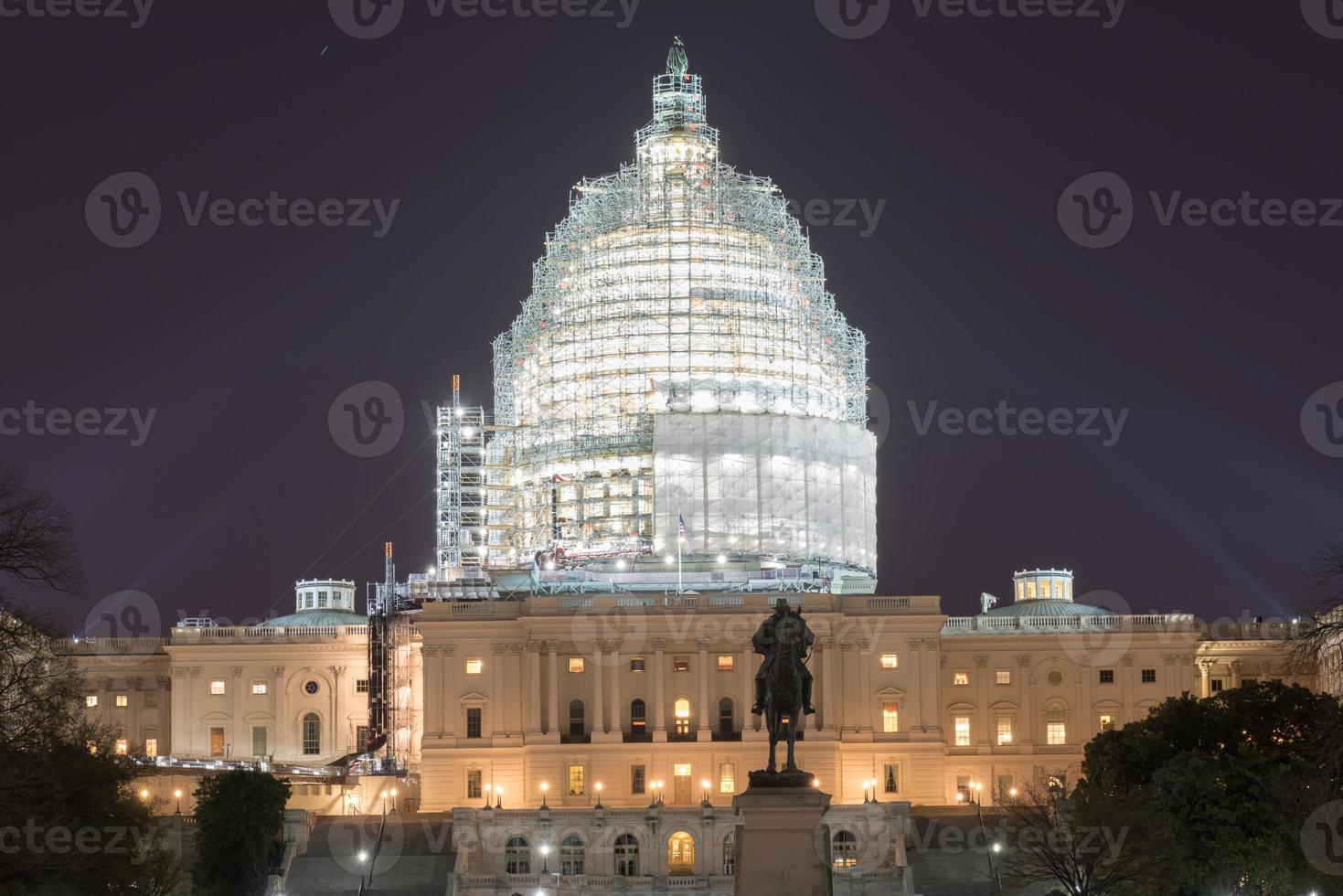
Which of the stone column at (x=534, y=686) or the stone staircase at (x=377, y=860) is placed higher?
the stone column at (x=534, y=686)

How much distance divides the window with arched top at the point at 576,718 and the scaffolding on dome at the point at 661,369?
36.6 ft

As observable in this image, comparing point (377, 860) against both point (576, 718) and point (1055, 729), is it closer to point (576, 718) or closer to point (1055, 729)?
point (576, 718)

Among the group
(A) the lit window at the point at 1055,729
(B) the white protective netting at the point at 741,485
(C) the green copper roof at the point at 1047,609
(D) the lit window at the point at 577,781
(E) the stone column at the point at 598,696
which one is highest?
(B) the white protective netting at the point at 741,485

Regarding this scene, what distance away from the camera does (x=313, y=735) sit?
153500mm

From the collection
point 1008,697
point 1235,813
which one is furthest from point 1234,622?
point 1235,813

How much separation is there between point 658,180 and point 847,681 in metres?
35.9

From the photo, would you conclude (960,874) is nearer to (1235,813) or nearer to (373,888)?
(1235,813)

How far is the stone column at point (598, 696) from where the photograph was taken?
134 m

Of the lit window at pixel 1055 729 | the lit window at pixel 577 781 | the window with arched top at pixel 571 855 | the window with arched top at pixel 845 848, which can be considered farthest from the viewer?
the lit window at pixel 1055 729

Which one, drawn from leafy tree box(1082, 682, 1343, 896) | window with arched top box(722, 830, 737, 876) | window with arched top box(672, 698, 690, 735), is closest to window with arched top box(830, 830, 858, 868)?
window with arched top box(722, 830, 737, 876)

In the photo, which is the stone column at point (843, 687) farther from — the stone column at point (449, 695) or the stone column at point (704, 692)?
the stone column at point (449, 695)

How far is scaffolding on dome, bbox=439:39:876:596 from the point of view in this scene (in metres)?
149

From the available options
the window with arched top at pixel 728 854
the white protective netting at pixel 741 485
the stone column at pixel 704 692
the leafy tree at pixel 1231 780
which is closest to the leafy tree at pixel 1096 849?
the leafy tree at pixel 1231 780

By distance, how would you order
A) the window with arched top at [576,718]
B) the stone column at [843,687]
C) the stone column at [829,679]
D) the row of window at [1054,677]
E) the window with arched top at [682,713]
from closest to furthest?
the stone column at [829,679], the stone column at [843,687], the window with arched top at [682,713], the window with arched top at [576,718], the row of window at [1054,677]
